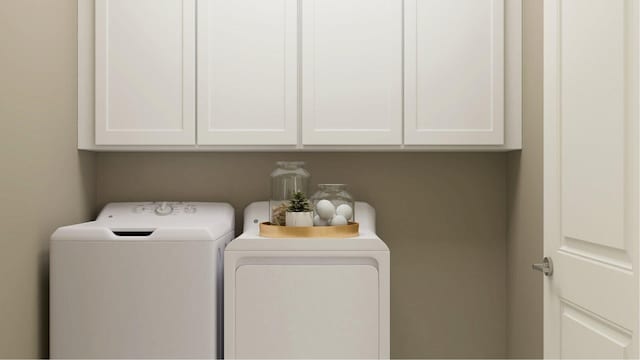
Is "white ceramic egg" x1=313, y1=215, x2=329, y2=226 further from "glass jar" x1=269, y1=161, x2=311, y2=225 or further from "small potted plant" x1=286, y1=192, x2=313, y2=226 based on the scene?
"glass jar" x1=269, y1=161, x2=311, y2=225

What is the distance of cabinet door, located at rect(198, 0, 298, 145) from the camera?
2162 millimetres

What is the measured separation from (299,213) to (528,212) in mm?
904

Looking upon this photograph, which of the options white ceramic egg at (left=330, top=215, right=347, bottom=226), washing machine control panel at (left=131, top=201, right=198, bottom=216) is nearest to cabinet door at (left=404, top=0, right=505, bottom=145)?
white ceramic egg at (left=330, top=215, right=347, bottom=226)

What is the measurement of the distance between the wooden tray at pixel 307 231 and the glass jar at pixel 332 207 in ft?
0.16

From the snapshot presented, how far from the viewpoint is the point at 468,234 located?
244cm

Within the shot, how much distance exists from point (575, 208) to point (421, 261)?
40.3 inches

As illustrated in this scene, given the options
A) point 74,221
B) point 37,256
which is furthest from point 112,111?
point 37,256

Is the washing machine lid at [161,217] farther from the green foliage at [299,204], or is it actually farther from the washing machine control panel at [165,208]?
A: the green foliage at [299,204]

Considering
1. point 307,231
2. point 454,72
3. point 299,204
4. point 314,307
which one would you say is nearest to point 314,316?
point 314,307

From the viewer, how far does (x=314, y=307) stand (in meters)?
1.89

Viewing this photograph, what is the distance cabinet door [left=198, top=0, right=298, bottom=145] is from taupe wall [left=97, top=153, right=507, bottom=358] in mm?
273

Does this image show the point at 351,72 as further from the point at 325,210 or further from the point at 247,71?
the point at 325,210

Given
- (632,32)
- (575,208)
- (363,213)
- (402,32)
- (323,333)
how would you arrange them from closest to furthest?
(632,32) → (575,208) → (323,333) → (402,32) → (363,213)

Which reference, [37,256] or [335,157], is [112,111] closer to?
[37,256]
